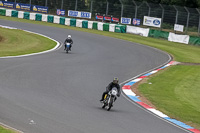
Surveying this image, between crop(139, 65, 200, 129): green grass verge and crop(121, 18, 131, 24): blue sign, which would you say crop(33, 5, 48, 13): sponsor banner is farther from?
crop(139, 65, 200, 129): green grass verge

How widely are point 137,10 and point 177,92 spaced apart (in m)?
36.7

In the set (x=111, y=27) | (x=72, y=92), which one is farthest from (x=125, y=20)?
(x=72, y=92)

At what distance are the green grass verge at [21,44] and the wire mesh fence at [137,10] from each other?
1954 cm

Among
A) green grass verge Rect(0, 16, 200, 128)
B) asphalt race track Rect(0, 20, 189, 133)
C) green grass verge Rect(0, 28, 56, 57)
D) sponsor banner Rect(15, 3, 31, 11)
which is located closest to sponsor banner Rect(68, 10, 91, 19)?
sponsor banner Rect(15, 3, 31, 11)

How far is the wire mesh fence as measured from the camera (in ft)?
165

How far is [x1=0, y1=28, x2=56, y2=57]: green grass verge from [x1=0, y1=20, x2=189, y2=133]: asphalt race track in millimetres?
1848

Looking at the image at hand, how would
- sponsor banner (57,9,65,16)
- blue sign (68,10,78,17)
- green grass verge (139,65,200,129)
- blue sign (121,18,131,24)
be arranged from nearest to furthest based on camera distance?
1. green grass verge (139,65,200,129)
2. blue sign (121,18,131,24)
3. blue sign (68,10,78,17)
4. sponsor banner (57,9,65,16)

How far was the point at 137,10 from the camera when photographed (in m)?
55.7

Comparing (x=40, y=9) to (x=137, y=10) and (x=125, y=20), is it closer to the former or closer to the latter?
(x=125, y=20)

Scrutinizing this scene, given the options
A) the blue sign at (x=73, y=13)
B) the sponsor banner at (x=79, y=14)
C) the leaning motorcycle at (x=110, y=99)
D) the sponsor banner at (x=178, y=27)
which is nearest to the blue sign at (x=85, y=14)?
the sponsor banner at (x=79, y=14)

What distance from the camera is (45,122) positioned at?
11.2 m

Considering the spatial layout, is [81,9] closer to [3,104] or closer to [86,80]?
[86,80]

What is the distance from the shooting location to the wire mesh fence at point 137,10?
50312mm

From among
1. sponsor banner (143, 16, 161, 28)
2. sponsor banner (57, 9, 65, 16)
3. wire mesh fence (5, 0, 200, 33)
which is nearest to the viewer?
wire mesh fence (5, 0, 200, 33)
